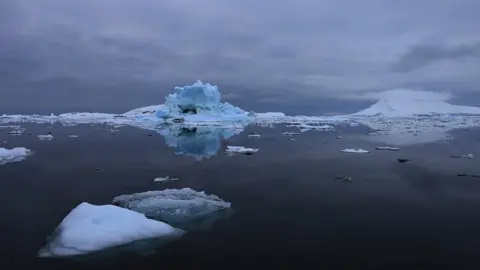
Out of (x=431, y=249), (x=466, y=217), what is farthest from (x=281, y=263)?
(x=466, y=217)

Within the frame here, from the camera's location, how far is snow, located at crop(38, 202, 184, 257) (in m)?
5.46

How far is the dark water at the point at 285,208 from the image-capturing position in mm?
5406

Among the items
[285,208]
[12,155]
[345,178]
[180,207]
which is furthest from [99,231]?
[12,155]

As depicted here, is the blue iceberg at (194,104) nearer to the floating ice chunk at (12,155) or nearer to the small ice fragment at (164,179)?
the floating ice chunk at (12,155)

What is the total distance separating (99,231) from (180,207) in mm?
1839

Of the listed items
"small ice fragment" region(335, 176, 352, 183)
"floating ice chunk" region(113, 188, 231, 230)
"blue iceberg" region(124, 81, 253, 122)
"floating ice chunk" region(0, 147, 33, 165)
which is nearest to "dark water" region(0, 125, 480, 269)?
"small ice fragment" region(335, 176, 352, 183)

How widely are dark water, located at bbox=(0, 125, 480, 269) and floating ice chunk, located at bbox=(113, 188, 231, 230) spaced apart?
35 cm

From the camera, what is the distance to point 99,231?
18.6ft

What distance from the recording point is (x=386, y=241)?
19.8 feet

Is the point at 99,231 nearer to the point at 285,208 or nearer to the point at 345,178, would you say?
the point at 285,208

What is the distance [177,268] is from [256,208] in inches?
116

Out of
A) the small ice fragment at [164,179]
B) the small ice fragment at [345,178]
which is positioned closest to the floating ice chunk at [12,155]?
the small ice fragment at [164,179]

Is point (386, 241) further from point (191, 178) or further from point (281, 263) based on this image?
point (191, 178)

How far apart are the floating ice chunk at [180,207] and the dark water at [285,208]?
352 mm
